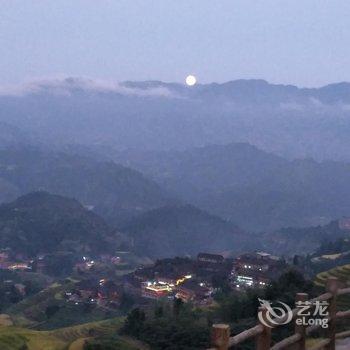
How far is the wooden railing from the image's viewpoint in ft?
14.5

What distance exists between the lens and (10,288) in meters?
64.6

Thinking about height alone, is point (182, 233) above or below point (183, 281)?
below

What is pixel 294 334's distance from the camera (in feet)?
19.1

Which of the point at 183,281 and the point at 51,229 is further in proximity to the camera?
the point at 51,229

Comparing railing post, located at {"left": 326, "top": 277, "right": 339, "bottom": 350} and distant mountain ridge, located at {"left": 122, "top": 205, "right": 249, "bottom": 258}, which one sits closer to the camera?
railing post, located at {"left": 326, "top": 277, "right": 339, "bottom": 350}

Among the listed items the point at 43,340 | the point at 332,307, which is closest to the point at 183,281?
the point at 43,340

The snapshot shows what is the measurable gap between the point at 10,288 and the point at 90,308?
1851cm

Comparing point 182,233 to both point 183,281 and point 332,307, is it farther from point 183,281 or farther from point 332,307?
point 332,307

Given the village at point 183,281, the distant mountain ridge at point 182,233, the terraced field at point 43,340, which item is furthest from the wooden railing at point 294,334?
the distant mountain ridge at point 182,233

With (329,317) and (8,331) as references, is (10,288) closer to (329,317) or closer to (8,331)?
(8,331)

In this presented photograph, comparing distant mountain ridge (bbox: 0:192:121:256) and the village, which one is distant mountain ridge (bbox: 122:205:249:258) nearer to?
distant mountain ridge (bbox: 0:192:121:256)

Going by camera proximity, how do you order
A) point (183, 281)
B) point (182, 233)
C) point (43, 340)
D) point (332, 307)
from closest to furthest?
point (332, 307)
point (43, 340)
point (183, 281)
point (182, 233)

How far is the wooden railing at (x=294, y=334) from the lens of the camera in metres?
4.43

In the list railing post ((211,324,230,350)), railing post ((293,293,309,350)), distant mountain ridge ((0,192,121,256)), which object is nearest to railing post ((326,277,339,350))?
railing post ((293,293,309,350))
